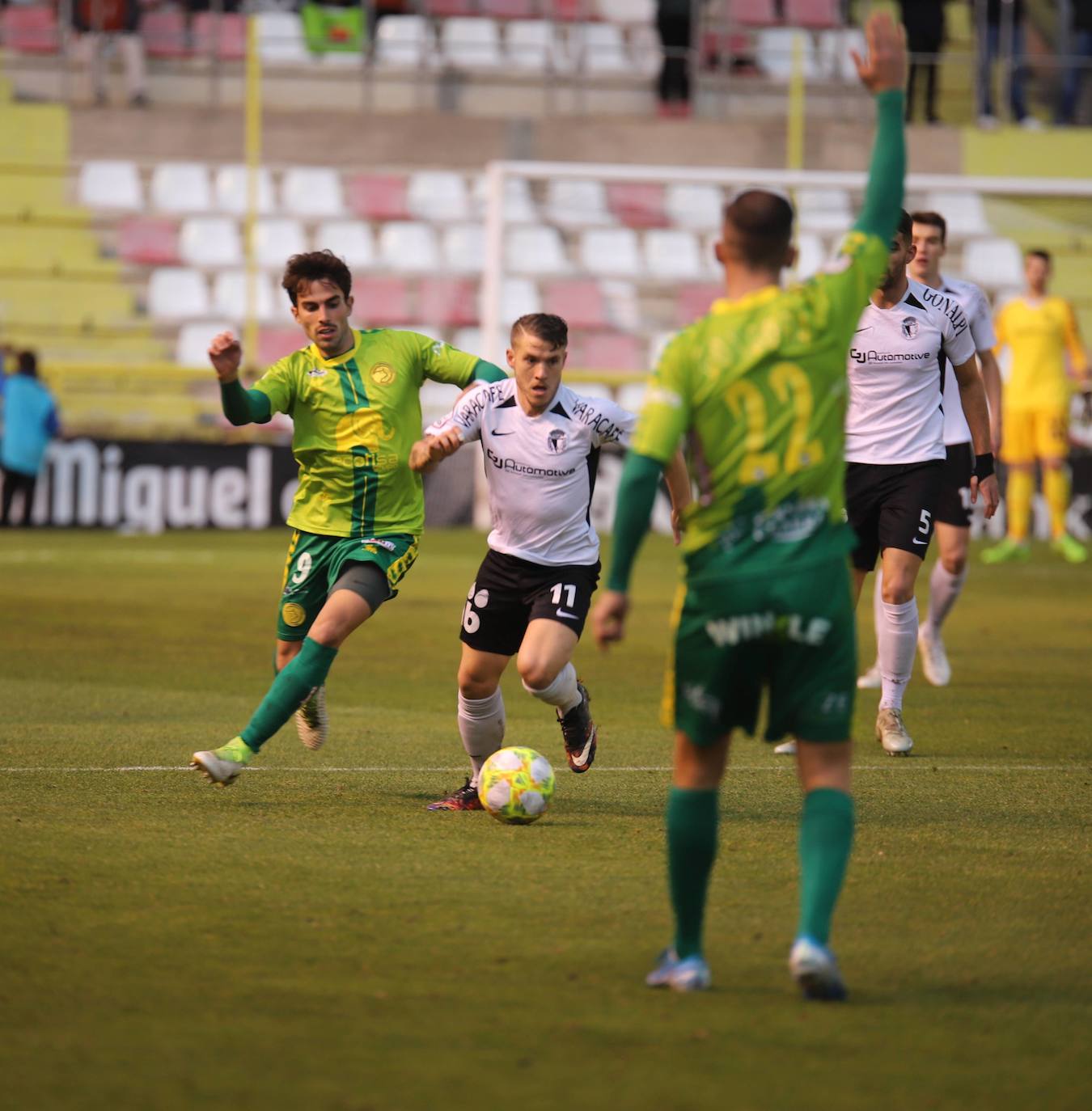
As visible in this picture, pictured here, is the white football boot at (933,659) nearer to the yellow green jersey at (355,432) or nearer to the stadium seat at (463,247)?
the yellow green jersey at (355,432)

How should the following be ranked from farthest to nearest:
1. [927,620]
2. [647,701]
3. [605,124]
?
[605,124], [927,620], [647,701]

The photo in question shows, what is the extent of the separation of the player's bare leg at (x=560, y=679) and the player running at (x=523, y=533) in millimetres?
18

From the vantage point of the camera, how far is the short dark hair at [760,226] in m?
4.39

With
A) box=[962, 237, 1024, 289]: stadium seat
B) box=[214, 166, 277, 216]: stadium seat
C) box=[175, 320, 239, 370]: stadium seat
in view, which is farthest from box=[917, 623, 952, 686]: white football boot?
box=[214, 166, 277, 216]: stadium seat

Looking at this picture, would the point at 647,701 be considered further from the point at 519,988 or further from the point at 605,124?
the point at 605,124

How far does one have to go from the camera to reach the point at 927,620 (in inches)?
414

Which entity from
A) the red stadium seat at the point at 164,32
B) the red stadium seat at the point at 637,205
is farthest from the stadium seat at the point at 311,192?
the red stadium seat at the point at 637,205

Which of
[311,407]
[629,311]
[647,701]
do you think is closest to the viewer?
[311,407]

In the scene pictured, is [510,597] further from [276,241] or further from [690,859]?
[276,241]

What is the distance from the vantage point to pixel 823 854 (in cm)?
429

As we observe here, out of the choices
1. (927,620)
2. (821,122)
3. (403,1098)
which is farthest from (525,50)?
(403,1098)

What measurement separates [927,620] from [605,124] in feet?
50.9

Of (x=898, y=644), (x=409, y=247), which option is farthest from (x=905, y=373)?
(x=409, y=247)

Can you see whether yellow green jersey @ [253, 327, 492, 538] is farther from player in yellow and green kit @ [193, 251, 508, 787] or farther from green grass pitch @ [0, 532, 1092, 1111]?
green grass pitch @ [0, 532, 1092, 1111]
